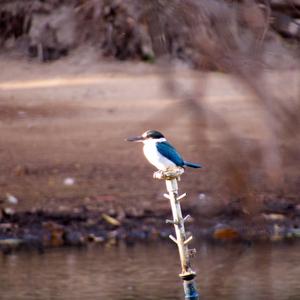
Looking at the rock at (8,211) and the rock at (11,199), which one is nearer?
the rock at (8,211)

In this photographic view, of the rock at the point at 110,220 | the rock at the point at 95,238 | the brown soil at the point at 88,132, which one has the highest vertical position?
the brown soil at the point at 88,132

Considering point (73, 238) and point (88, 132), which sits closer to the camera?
point (73, 238)

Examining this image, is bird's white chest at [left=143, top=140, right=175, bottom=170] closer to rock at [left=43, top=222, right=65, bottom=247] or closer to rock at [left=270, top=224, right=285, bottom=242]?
rock at [left=270, top=224, right=285, bottom=242]

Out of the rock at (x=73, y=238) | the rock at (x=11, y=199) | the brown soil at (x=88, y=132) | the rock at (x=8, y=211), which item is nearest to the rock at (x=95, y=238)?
the rock at (x=73, y=238)

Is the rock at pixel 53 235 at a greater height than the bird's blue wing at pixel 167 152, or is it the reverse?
the bird's blue wing at pixel 167 152

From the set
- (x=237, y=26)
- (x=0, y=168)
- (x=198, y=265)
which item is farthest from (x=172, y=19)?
(x=0, y=168)

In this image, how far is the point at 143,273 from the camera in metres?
10.9

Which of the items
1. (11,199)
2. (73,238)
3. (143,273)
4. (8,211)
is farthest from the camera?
(11,199)

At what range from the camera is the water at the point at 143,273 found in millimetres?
10117

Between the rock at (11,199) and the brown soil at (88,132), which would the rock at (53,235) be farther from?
the rock at (11,199)

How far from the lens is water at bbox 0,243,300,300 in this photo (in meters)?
10.1

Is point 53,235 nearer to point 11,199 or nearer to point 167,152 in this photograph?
point 11,199

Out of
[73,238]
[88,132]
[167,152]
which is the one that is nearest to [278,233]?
[73,238]

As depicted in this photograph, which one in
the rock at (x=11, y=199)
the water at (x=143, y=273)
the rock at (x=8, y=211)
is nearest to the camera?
the water at (x=143, y=273)
